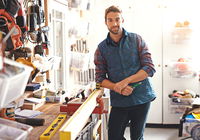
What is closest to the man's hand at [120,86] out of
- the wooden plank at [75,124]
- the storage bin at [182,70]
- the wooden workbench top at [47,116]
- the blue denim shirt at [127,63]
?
the blue denim shirt at [127,63]

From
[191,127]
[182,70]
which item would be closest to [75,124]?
[191,127]

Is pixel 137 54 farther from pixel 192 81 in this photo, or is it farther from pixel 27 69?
pixel 192 81

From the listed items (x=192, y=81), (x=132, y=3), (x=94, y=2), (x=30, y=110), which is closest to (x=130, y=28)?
(x=132, y=3)

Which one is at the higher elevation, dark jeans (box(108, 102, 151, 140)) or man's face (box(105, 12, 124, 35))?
A: man's face (box(105, 12, 124, 35))

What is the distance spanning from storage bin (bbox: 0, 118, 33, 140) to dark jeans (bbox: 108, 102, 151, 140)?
1210mm

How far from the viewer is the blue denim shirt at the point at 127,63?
214 centimetres

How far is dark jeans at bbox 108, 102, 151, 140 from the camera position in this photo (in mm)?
2188

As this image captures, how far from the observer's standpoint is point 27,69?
0.92 metres

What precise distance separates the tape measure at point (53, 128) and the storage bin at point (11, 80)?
0.60 m

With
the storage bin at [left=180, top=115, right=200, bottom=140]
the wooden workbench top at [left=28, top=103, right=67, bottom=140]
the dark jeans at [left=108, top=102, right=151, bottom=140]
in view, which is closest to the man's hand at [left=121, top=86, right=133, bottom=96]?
the dark jeans at [left=108, top=102, right=151, bottom=140]

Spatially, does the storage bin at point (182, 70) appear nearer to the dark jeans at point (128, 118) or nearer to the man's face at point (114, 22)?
the dark jeans at point (128, 118)

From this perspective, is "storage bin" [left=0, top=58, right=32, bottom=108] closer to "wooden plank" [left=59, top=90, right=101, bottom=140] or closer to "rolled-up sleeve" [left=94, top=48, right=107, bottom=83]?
"wooden plank" [left=59, top=90, right=101, bottom=140]

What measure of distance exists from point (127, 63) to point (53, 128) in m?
0.82

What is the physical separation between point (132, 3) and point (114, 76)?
2.18 metres
